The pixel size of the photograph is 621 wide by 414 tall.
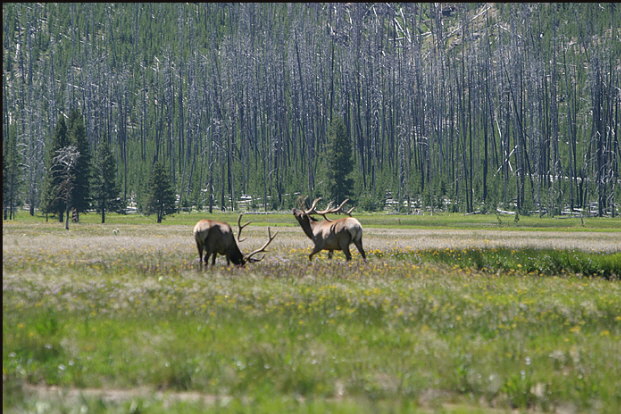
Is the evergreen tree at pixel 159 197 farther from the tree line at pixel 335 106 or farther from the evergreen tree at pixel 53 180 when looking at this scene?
the tree line at pixel 335 106

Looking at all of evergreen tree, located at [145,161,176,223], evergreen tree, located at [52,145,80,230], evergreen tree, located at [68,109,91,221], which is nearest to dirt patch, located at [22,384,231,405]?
evergreen tree, located at [52,145,80,230]

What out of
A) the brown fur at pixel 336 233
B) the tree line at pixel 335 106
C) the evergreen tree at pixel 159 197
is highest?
the tree line at pixel 335 106

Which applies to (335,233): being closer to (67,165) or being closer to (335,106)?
(67,165)

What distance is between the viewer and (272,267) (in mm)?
19328

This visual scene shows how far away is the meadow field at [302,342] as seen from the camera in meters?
7.97

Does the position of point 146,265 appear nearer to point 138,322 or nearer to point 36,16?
point 138,322

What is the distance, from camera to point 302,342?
10.2 metres

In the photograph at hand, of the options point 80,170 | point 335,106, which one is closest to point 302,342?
point 80,170

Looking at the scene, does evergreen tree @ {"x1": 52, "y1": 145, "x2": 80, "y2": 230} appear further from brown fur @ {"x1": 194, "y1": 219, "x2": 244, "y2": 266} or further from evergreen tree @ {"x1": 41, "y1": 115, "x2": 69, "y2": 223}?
brown fur @ {"x1": 194, "y1": 219, "x2": 244, "y2": 266}

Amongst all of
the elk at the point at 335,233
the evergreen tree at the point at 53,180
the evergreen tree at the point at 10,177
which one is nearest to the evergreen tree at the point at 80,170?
the evergreen tree at the point at 53,180

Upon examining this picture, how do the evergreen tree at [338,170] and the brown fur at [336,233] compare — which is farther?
the evergreen tree at [338,170]

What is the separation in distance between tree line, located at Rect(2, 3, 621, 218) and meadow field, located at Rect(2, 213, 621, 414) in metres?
69.1

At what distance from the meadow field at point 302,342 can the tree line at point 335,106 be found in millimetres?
69112

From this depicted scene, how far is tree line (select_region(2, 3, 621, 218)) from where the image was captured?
104 meters
